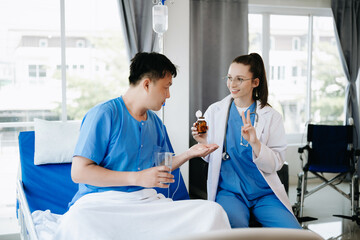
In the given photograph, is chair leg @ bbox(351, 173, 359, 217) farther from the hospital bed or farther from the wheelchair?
the hospital bed

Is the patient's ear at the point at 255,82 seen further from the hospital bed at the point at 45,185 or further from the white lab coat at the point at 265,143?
the hospital bed at the point at 45,185

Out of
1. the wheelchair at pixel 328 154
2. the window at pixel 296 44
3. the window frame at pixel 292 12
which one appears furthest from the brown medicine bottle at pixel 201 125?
the window at pixel 296 44

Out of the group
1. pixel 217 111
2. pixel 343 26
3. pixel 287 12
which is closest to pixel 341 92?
pixel 343 26

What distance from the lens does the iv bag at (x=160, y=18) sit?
128 inches

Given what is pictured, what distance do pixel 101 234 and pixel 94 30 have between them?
304 centimetres

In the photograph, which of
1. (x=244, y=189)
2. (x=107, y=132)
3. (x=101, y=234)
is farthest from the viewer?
(x=244, y=189)

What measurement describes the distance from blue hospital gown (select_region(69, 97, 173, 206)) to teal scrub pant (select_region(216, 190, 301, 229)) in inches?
17.9

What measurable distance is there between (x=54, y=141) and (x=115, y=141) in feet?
3.31

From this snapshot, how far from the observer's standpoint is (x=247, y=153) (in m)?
2.12

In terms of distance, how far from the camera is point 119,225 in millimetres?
1556

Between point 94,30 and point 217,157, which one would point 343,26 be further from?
point 217,157

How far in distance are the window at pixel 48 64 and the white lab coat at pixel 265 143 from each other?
81.4 inches

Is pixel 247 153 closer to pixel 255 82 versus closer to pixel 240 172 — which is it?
pixel 240 172

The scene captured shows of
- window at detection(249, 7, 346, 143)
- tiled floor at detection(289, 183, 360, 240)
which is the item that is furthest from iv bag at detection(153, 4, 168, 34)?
tiled floor at detection(289, 183, 360, 240)
